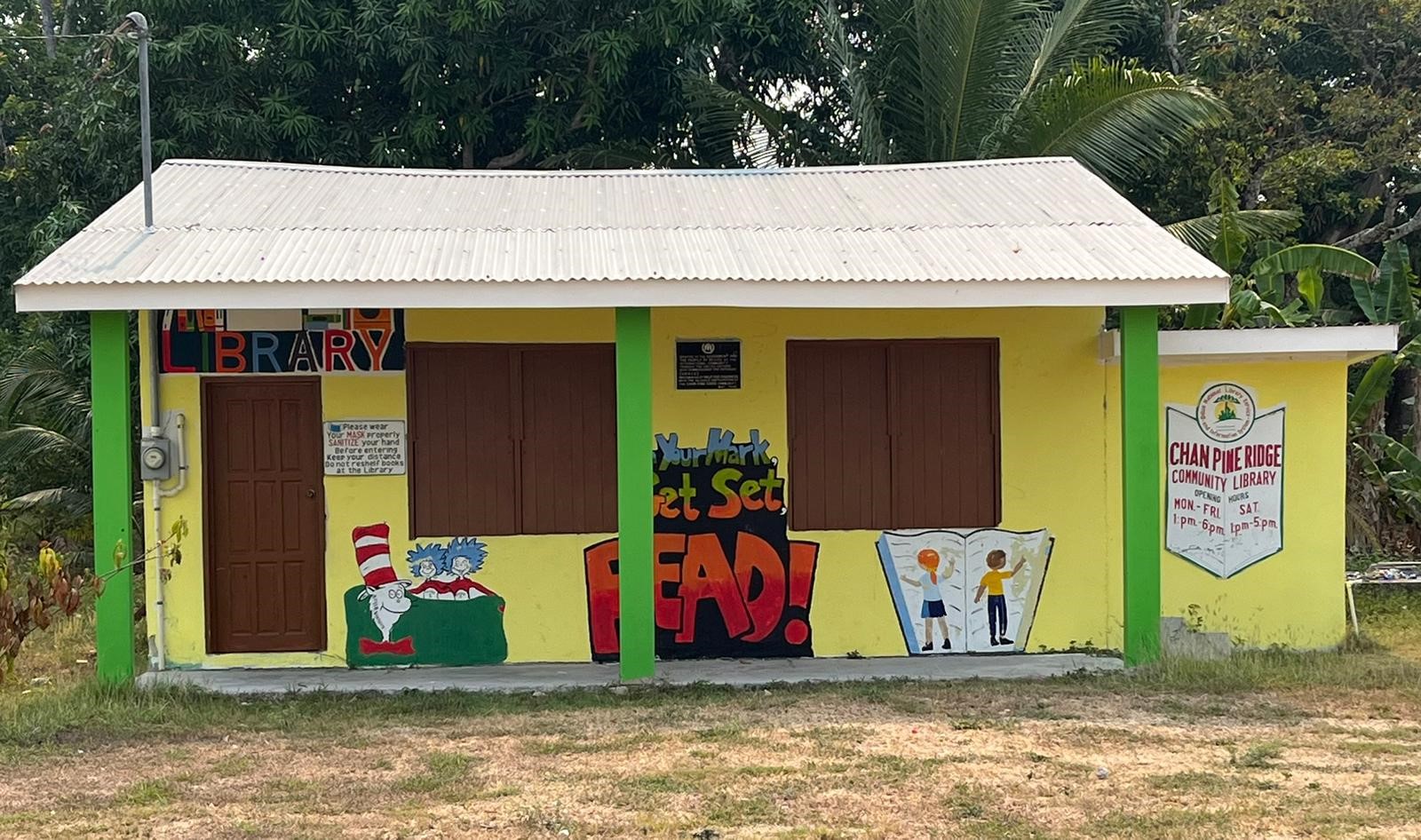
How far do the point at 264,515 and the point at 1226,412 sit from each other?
622 centimetres

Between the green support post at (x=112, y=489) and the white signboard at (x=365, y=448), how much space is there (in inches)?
53.2

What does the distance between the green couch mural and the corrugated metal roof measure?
6.37ft

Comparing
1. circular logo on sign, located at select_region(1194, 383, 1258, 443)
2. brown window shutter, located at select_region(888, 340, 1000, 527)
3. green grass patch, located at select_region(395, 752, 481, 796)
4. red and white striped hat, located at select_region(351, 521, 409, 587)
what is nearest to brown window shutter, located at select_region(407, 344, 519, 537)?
red and white striped hat, located at select_region(351, 521, 409, 587)

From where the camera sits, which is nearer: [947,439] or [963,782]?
[963,782]

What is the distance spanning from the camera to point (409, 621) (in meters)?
9.39

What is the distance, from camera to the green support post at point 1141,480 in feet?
27.8

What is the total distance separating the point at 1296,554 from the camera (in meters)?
9.62

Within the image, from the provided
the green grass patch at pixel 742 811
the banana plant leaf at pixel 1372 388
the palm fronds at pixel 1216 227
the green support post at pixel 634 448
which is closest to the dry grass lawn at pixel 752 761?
the green grass patch at pixel 742 811

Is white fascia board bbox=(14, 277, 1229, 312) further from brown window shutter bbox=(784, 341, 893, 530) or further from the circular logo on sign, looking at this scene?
the circular logo on sign

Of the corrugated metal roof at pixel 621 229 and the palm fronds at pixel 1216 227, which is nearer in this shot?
the corrugated metal roof at pixel 621 229

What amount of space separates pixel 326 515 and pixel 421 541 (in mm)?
622

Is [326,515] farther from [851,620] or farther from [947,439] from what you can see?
[947,439]

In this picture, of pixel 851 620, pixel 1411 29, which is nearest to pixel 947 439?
pixel 851 620

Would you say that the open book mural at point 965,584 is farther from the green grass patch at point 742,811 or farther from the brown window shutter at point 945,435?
the green grass patch at point 742,811
